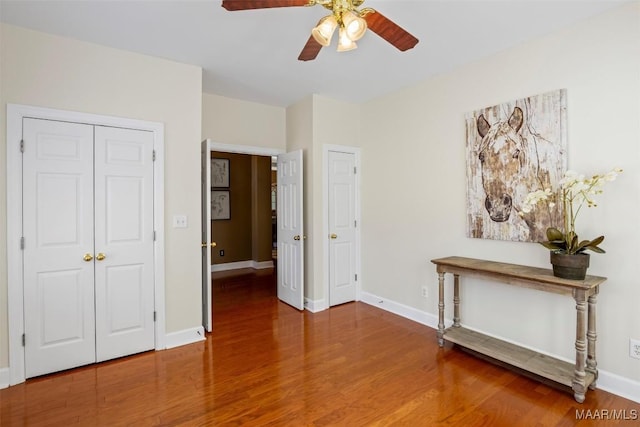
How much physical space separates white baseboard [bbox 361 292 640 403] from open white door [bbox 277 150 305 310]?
976mm

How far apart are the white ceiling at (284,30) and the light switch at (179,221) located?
148cm

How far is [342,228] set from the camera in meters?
4.26

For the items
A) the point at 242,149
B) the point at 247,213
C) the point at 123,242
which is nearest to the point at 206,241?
the point at 123,242

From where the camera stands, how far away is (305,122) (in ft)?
13.5

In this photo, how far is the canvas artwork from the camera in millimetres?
2525

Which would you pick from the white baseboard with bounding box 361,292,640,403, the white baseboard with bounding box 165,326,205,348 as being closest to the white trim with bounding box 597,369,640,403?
the white baseboard with bounding box 361,292,640,403

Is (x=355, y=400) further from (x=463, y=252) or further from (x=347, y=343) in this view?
(x=463, y=252)

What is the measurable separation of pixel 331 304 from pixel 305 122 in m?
2.38

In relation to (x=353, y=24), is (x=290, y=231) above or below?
below

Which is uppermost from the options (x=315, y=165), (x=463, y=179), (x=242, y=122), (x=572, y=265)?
(x=242, y=122)

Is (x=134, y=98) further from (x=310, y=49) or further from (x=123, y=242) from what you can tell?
(x=310, y=49)

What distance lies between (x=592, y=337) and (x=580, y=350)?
0.54 ft

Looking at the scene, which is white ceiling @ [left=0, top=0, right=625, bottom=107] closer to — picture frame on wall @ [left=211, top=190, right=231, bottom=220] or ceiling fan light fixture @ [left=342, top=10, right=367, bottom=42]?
ceiling fan light fixture @ [left=342, top=10, right=367, bottom=42]

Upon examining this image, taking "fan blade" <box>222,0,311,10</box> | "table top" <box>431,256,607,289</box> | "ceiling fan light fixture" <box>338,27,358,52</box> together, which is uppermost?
"fan blade" <box>222,0,311,10</box>
